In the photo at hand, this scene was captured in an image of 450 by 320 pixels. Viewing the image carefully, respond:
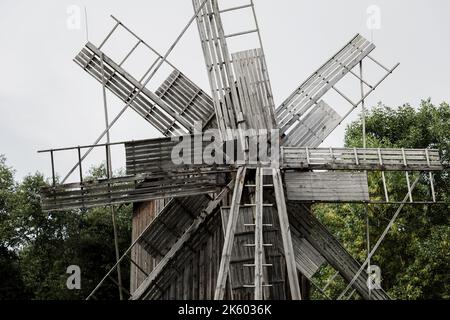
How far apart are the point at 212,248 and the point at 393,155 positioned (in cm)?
450

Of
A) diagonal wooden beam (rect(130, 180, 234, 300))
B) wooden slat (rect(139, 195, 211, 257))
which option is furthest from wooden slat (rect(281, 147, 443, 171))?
wooden slat (rect(139, 195, 211, 257))

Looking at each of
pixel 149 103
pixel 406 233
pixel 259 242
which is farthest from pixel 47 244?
pixel 259 242

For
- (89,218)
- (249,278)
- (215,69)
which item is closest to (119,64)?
(215,69)

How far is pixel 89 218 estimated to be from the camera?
46.7m

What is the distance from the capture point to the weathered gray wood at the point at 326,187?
756 inches

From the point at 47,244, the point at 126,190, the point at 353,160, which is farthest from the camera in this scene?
the point at 47,244

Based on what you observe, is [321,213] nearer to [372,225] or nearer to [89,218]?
[372,225]

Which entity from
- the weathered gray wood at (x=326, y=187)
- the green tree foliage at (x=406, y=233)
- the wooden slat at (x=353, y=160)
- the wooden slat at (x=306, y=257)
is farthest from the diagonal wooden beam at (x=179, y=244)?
the green tree foliage at (x=406, y=233)

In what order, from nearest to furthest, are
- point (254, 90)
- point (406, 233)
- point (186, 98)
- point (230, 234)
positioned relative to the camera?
point (230, 234) → point (254, 90) → point (186, 98) → point (406, 233)

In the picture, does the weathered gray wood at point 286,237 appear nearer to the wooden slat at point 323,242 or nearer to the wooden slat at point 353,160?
the wooden slat at point 353,160

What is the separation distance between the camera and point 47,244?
4588 cm

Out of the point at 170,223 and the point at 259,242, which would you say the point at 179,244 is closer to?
the point at 170,223

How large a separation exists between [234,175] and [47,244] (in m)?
28.6

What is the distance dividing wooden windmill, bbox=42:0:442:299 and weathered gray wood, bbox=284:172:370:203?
21mm
